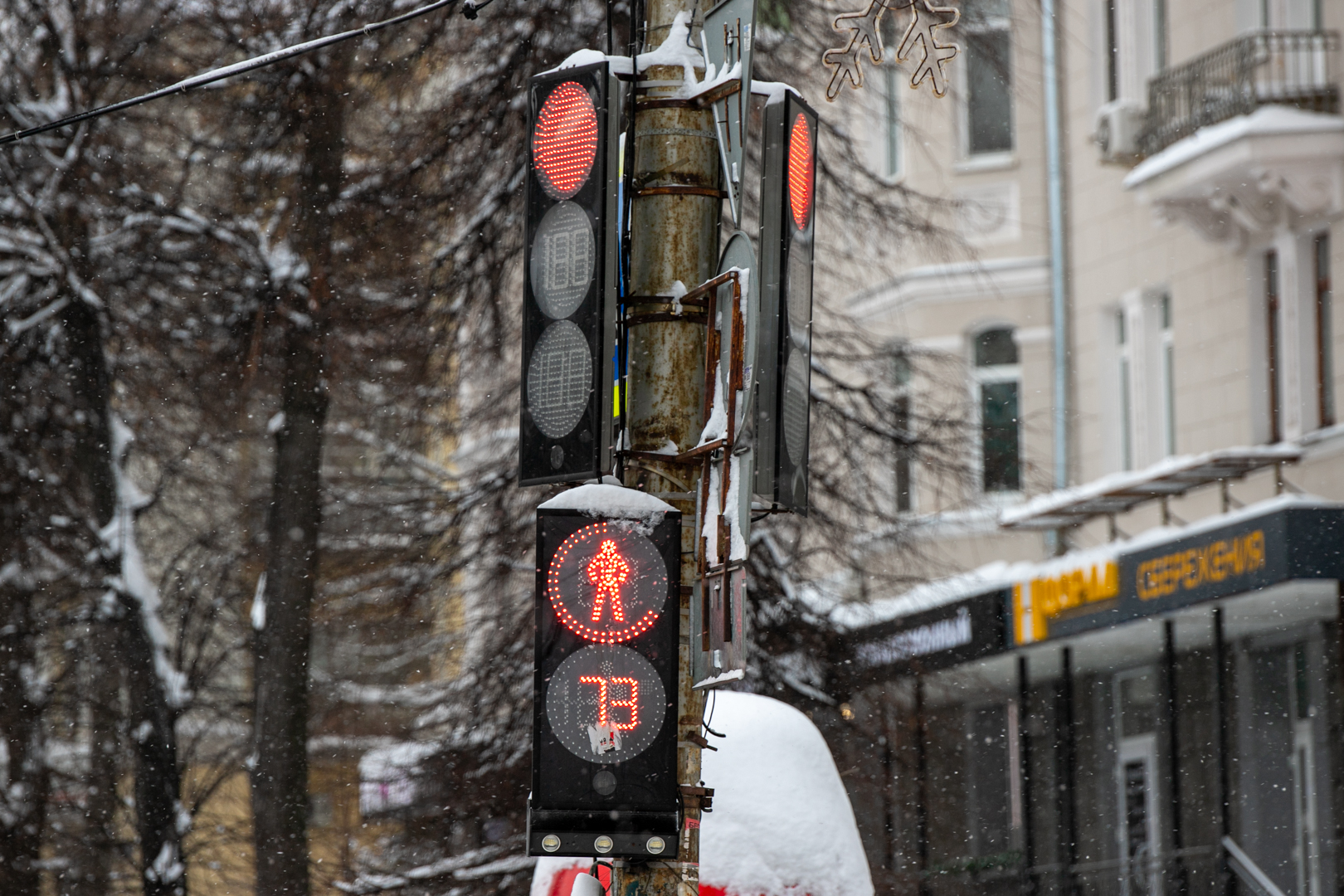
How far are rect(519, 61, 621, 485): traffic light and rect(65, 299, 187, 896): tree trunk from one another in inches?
490

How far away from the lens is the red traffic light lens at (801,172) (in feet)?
18.1

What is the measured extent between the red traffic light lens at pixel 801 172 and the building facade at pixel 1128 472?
875 cm

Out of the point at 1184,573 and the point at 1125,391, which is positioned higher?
the point at 1125,391

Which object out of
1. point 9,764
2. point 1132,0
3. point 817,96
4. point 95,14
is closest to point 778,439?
point 817,96

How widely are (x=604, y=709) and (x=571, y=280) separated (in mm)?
1264

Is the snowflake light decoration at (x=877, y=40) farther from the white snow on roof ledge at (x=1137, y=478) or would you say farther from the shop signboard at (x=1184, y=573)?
the white snow on roof ledge at (x=1137, y=478)

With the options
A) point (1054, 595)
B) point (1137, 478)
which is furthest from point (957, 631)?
point (1137, 478)

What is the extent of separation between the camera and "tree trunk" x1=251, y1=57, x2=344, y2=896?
15852mm

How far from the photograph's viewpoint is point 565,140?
5.65m

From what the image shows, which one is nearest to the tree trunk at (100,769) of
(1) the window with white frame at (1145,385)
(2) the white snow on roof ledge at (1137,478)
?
(2) the white snow on roof ledge at (1137,478)

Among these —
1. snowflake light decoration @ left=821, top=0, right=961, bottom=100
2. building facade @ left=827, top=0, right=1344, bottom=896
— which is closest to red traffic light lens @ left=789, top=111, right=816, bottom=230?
snowflake light decoration @ left=821, top=0, right=961, bottom=100

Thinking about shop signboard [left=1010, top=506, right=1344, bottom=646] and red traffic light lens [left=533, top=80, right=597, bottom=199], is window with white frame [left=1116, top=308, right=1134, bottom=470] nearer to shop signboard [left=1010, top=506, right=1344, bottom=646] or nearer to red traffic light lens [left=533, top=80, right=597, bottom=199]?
shop signboard [left=1010, top=506, right=1344, bottom=646]

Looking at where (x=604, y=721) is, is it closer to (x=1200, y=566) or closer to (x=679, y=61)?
(x=679, y=61)

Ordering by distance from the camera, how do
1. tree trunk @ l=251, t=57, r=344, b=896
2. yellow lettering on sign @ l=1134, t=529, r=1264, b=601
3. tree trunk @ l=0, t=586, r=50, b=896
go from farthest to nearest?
tree trunk @ l=0, t=586, r=50, b=896 → yellow lettering on sign @ l=1134, t=529, r=1264, b=601 → tree trunk @ l=251, t=57, r=344, b=896
